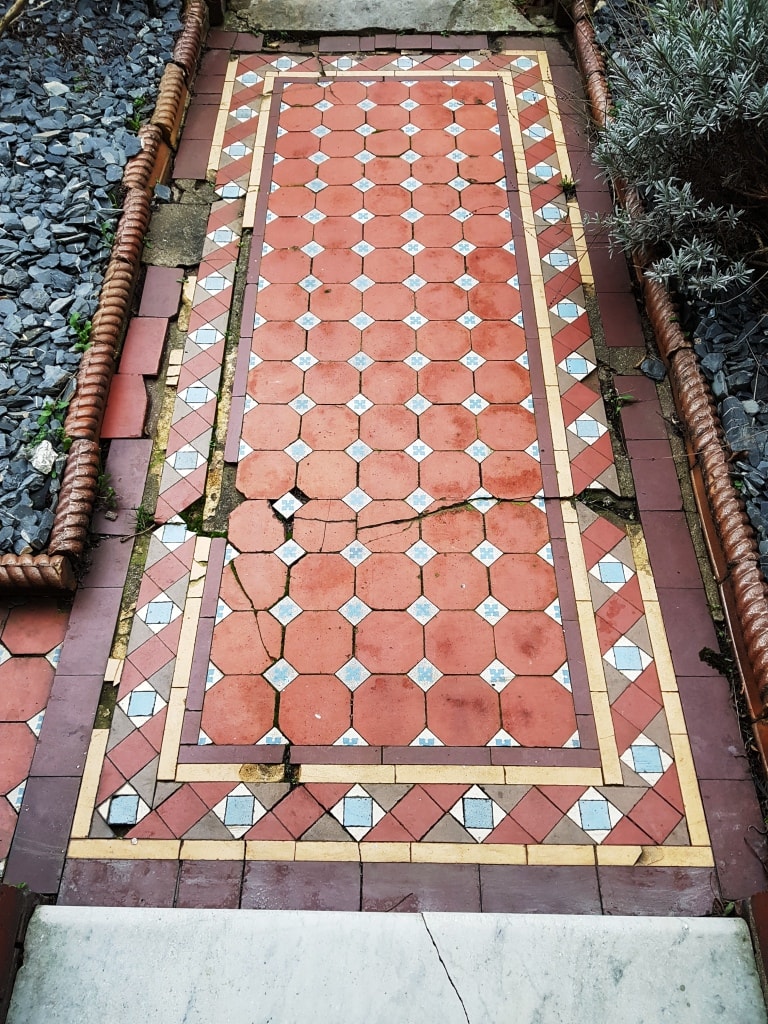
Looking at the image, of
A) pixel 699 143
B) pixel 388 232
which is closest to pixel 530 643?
pixel 699 143

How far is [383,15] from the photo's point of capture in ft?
22.3

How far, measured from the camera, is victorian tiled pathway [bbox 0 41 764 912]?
3.46m

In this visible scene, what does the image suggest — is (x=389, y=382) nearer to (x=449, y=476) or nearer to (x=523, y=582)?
(x=449, y=476)

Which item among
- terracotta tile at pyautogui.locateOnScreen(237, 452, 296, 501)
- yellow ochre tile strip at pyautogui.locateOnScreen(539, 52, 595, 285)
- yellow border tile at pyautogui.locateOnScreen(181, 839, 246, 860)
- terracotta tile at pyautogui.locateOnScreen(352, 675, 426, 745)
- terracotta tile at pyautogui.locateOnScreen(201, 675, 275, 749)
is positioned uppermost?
yellow ochre tile strip at pyautogui.locateOnScreen(539, 52, 595, 285)

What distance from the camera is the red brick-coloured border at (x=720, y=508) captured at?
11.9ft

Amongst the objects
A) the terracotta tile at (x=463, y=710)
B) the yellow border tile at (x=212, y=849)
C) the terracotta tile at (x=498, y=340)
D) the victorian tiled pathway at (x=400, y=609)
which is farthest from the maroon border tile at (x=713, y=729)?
the terracotta tile at (x=498, y=340)

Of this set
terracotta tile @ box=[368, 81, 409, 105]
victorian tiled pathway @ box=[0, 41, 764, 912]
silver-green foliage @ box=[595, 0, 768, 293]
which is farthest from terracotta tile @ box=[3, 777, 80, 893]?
terracotta tile @ box=[368, 81, 409, 105]

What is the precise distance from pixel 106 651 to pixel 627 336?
3.31 metres

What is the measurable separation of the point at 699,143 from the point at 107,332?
10.8 ft

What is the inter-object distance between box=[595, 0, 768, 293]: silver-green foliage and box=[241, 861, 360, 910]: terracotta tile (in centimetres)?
327

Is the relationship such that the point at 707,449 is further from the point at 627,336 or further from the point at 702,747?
the point at 702,747

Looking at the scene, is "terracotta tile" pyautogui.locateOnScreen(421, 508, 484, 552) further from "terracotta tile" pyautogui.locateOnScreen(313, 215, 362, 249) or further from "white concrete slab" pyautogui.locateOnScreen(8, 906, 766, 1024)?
"terracotta tile" pyautogui.locateOnScreen(313, 215, 362, 249)

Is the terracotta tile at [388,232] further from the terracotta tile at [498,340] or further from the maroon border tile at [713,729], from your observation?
the maroon border tile at [713,729]

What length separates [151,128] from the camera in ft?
18.6
